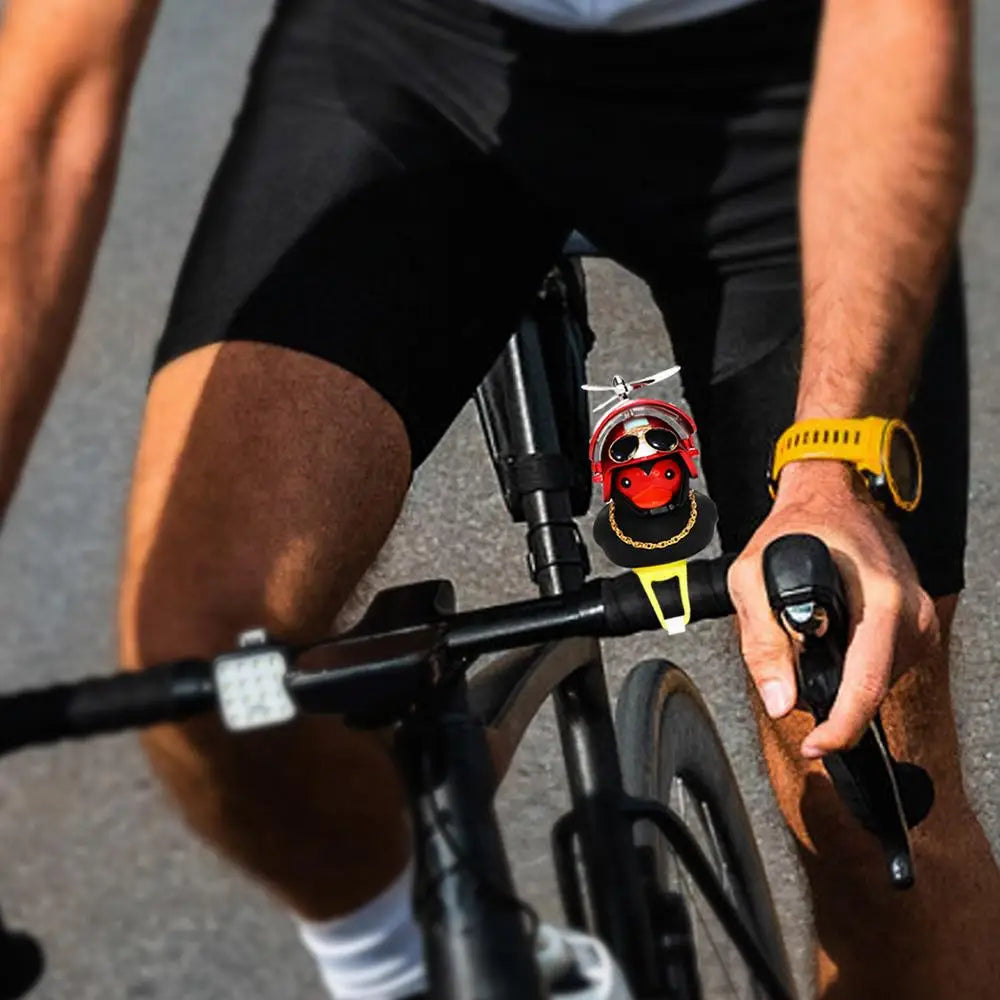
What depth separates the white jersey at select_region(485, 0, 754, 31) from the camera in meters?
1.87

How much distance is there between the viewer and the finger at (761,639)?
1200 mm

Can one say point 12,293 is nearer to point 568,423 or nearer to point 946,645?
point 568,423

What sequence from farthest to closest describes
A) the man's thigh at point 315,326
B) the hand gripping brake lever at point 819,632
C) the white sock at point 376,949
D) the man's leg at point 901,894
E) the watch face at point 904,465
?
the man's leg at point 901,894
the man's thigh at point 315,326
the watch face at point 904,465
the white sock at point 376,949
the hand gripping brake lever at point 819,632

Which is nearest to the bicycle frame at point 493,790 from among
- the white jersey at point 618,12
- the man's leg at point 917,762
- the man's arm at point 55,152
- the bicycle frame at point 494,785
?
the bicycle frame at point 494,785

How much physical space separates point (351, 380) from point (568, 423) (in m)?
0.28

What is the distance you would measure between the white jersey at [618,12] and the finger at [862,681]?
888 millimetres

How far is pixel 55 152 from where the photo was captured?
160 cm

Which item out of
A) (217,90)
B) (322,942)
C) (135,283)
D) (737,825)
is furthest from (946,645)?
(217,90)

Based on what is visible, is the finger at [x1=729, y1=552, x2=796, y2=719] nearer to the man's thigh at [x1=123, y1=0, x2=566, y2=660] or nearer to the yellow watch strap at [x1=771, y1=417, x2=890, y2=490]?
the yellow watch strap at [x1=771, y1=417, x2=890, y2=490]

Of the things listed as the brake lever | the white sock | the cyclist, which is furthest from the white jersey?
the brake lever

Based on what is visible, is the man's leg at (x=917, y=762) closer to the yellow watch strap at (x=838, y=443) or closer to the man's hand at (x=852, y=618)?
the yellow watch strap at (x=838, y=443)

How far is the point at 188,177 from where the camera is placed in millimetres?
4957

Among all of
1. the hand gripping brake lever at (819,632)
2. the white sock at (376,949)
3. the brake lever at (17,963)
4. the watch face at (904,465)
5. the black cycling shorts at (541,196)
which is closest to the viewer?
the brake lever at (17,963)

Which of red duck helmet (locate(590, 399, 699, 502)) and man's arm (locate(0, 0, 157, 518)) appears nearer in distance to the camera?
man's arm (locate(0, 0, 157, 518))
